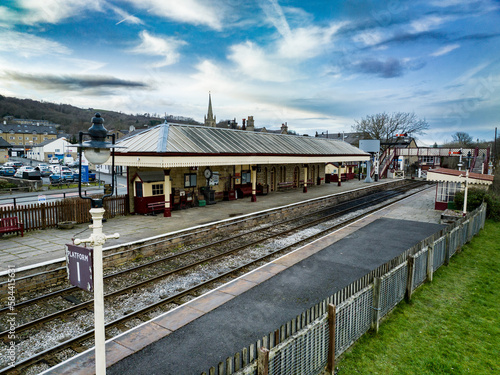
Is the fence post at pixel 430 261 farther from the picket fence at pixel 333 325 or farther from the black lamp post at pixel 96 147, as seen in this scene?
the black lamp post at pixel 96 147

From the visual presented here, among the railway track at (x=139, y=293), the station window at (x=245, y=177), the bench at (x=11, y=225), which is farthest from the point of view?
the station window at (x=245, y=177)

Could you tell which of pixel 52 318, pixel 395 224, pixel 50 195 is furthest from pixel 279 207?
pixel 50 195

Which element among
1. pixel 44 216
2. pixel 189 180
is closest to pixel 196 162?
pixel 189 180

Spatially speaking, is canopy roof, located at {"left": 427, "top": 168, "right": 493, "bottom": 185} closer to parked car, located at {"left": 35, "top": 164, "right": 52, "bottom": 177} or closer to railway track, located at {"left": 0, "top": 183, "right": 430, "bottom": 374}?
railway track, located at {"left": 0, "top": 183, "right": 430, "bottom": 374}

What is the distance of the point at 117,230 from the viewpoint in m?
13.9

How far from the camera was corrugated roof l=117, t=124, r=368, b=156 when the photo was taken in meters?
17.5

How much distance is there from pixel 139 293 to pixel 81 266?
227 inches

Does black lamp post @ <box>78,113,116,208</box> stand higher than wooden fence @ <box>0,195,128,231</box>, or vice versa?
black lamp post @ <box>78,113,116,208</box>

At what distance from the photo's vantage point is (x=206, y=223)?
15555 millimetres

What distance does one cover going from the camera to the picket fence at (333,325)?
4.13 m

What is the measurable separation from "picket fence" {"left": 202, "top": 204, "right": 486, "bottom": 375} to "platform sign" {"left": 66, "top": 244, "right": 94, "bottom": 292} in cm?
179

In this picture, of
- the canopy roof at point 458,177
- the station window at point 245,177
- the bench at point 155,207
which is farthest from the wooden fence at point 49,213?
the canopy roof at point 458,177

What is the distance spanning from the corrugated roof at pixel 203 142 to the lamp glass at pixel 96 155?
1238 centimetres

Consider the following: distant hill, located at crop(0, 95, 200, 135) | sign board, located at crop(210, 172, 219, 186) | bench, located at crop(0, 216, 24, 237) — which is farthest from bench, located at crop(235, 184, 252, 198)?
distant hill, located at crop(0, 95, 200, 135)
